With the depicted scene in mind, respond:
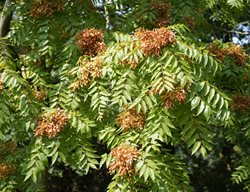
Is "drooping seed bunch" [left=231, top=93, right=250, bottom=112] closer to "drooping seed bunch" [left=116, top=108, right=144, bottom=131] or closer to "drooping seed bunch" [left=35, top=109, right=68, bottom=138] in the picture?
"drooping seed bunch" [left=116, top=108, right=144, bottom=131]

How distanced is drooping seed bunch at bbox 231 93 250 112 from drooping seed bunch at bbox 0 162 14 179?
2.31 m

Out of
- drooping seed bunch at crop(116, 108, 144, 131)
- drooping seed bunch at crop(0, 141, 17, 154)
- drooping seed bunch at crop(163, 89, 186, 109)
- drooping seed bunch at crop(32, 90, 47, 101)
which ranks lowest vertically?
drooping seed bunch at crop(0, 141, 17, 154)

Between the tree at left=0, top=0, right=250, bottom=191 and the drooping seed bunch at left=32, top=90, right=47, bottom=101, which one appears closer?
the tree at left=0, top=0, right=250, bottom=191

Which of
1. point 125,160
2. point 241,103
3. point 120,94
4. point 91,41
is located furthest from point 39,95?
point 241,103

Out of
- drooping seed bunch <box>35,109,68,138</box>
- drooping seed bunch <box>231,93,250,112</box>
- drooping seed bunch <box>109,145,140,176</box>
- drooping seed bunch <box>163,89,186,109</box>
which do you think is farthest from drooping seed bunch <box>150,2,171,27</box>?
drooping seed bunch <box>109,145,140,176</box>

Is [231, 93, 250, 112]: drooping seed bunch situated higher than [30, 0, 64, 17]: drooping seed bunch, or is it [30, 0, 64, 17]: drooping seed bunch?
[30, 0, 64, 17]: drooping seed bunch

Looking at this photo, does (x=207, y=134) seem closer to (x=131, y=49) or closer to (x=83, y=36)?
(x=131, y=49)

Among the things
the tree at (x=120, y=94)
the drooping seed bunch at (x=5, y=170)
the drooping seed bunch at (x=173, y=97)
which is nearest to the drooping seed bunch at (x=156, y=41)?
the tree at (x=120, y=94)

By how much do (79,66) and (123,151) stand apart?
3.19 feet

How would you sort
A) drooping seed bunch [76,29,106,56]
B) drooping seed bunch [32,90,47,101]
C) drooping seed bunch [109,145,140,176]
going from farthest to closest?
drooping seed bunch [32,90,47,101] → drooping seed bunch [76,29,106,56] → drooping seed bunch [109,145,140,176]

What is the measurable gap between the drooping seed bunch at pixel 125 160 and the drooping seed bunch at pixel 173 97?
0.42 m

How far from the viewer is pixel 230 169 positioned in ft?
44.1

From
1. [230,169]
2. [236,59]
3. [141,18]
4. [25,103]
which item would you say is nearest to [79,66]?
[25,103]

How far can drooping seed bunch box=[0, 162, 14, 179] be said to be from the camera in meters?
3.89
